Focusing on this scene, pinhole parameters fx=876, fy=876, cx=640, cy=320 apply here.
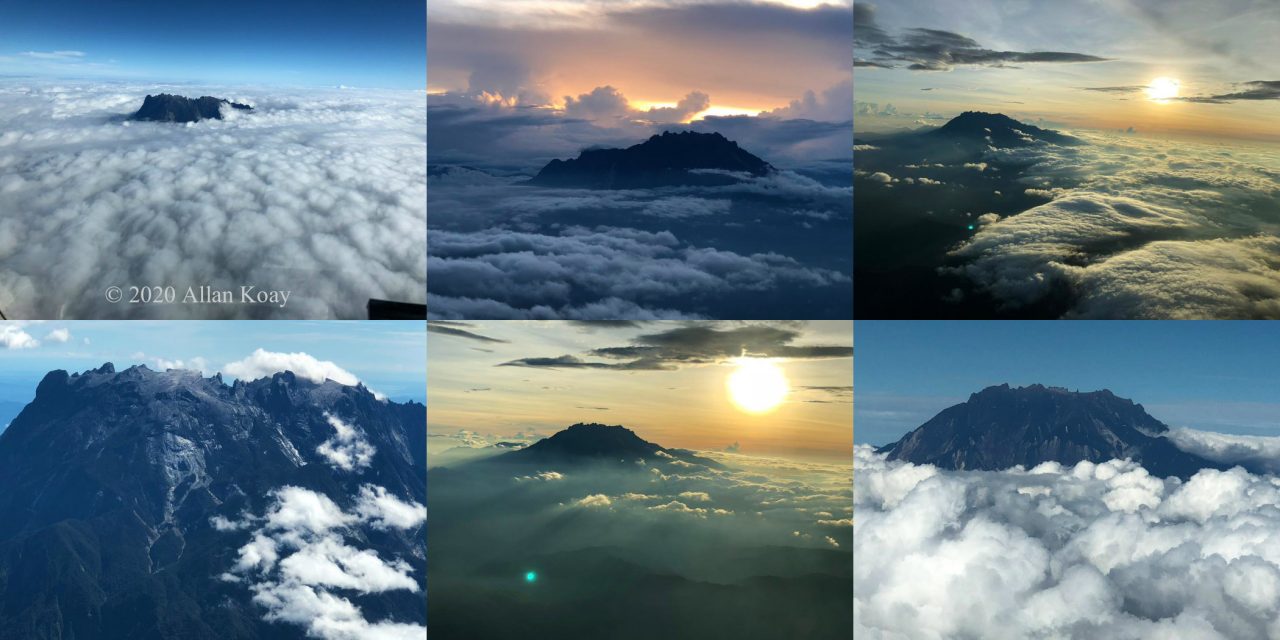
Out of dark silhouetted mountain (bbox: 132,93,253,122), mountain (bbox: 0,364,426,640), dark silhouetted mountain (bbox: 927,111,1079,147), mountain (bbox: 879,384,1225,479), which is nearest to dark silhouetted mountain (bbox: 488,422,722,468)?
mountain (bbox: 0,364,426,640)

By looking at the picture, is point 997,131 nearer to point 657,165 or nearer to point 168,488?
point 657,165

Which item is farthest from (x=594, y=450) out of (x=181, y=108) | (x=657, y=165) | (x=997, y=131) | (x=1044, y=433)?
(x=181, y=108)

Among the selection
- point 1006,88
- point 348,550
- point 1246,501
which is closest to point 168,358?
point 348,550

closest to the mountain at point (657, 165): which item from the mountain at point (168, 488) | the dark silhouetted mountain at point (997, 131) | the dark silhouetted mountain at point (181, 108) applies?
the dark silhouetted mountain at point (997, 131)

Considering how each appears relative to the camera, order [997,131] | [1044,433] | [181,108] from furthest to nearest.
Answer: [1044,433] < [181,108] < [997,131]

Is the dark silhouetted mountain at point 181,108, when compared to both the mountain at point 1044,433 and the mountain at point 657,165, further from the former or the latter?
the mountain at point 1044,433
